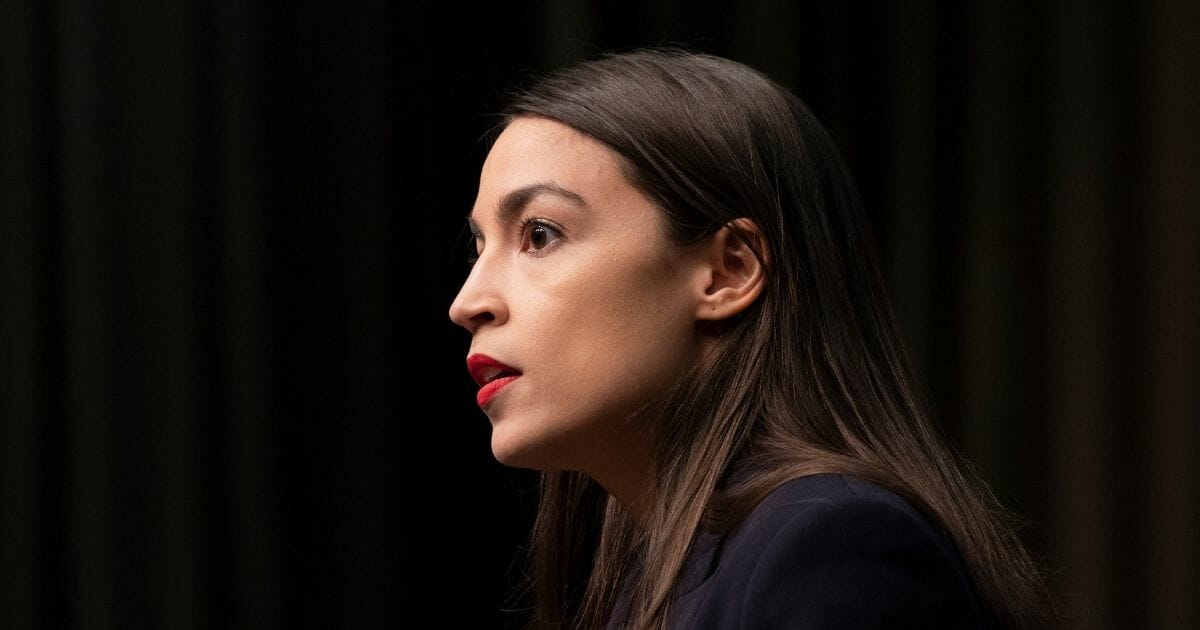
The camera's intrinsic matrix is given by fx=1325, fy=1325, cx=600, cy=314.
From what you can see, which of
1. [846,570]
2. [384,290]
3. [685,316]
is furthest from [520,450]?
[384,290]

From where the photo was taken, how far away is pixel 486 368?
121cm

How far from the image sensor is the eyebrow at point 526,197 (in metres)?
1.19

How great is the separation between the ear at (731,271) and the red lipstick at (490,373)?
0.58 feet

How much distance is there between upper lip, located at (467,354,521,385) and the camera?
119cm

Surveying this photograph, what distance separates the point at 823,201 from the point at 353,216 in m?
0.85

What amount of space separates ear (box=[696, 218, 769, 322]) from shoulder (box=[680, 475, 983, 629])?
252 millimetres

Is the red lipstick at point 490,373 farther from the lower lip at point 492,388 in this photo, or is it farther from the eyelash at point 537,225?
the eyelash at point 537,225

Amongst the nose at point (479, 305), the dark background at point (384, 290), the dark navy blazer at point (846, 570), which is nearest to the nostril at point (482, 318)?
the nose at point (479, 305)

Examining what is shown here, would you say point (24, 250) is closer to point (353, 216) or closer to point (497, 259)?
point (353, 216)

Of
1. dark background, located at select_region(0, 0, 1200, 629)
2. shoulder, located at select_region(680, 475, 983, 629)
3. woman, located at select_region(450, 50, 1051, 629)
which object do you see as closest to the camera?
shoulder, located at select_region(680, 475, 983, 629)

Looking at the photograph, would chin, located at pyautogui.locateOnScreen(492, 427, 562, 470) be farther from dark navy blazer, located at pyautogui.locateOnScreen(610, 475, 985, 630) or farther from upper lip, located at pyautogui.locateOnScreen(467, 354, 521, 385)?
dark navy blazer, located at pyautogui.locateOnScreen(610, 475, 985, 630)

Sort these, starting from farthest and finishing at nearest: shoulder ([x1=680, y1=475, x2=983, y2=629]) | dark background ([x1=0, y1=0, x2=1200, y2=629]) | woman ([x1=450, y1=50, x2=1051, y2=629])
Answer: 1. dark background ([x1=0, y1=0, x2=1200, y2=629])
2. woman ([x1=450, y1=50, x2=1051, y2=629])
3. shoulder ([x1=680, y1=475, x2=983, y2=629])

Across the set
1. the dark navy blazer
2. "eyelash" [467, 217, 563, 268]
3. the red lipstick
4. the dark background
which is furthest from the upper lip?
the dark background

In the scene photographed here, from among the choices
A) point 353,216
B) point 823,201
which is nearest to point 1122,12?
point 823,201
